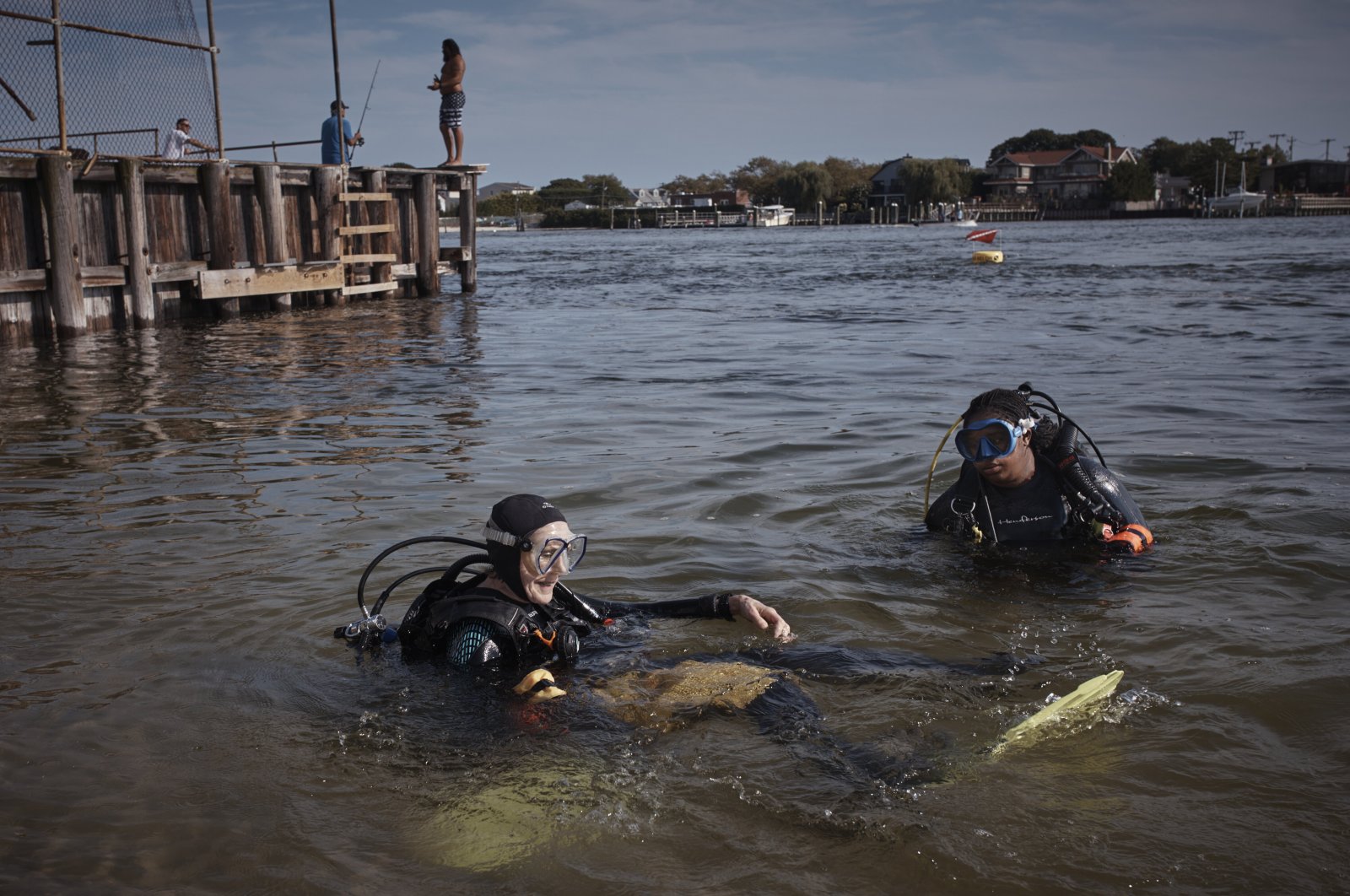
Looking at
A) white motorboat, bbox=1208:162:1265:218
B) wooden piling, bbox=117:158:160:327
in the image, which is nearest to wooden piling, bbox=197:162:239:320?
wooden piling, bbox=117:158:160:327

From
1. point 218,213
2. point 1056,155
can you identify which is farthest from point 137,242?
point 1056,155

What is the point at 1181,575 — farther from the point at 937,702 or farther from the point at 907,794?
the point at 907,794

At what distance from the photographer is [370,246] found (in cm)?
2469

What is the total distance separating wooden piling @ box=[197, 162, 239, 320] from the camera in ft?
61.6

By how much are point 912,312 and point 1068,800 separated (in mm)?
20242

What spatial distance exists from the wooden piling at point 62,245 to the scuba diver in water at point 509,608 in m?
13.2

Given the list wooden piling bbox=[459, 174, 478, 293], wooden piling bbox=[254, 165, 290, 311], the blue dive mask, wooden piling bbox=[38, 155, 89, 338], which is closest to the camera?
the blue dive mask

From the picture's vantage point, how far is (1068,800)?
12.7 feet

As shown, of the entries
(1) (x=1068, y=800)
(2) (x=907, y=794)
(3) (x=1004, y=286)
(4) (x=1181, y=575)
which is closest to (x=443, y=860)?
(2) (x=907, y=794)

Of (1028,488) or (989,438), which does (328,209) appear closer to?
(1028,488)

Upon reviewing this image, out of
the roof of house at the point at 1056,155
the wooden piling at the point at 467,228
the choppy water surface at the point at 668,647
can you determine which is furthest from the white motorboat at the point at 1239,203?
the choppy water surface at the point at 668,647

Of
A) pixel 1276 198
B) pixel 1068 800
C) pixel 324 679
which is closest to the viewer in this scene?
pixel 1068 800

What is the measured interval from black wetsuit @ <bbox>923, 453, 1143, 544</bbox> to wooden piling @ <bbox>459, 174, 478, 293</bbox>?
2126 cm

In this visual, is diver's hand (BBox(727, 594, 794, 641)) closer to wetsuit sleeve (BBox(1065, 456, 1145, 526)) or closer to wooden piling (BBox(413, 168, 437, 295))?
wetsuit sleeve (BBox(1065, 456, 1145, 526))
